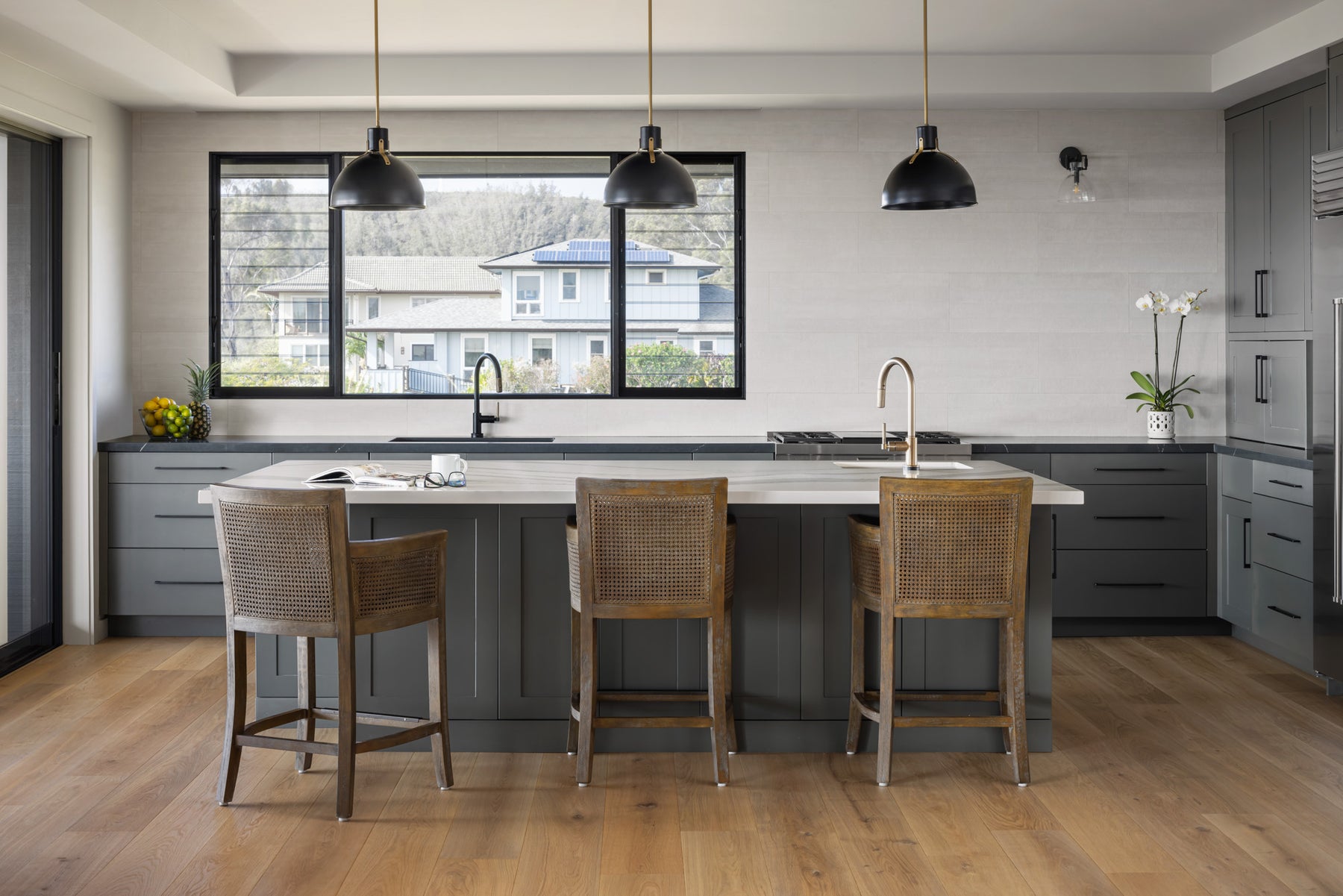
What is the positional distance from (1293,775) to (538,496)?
2444mm

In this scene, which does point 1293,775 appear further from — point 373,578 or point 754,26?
point 754,26

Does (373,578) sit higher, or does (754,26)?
(754,26)

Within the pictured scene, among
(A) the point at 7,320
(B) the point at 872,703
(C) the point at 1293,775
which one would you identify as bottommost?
(C) the point at 1293,775

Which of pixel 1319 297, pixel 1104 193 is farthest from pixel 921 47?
pixel 1319 297

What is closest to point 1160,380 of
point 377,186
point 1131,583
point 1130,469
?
point 1130,469

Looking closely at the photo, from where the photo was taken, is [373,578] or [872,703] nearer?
[373,578]

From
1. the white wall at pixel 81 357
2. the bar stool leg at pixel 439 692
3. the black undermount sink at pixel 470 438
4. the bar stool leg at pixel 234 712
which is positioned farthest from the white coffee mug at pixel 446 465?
the white wall at pixel 81 357

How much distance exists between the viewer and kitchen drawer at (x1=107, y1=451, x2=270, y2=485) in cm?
501

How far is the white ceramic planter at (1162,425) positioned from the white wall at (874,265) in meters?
0.22

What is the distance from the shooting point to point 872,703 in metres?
3.39

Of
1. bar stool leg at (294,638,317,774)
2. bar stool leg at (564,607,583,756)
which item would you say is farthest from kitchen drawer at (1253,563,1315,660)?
bar stool leg at (294,638,317,774)

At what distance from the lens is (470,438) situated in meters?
5.52

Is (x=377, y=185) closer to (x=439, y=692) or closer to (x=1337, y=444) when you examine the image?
(x=439, y=692)

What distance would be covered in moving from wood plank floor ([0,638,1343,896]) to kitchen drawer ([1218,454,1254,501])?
117 cm
